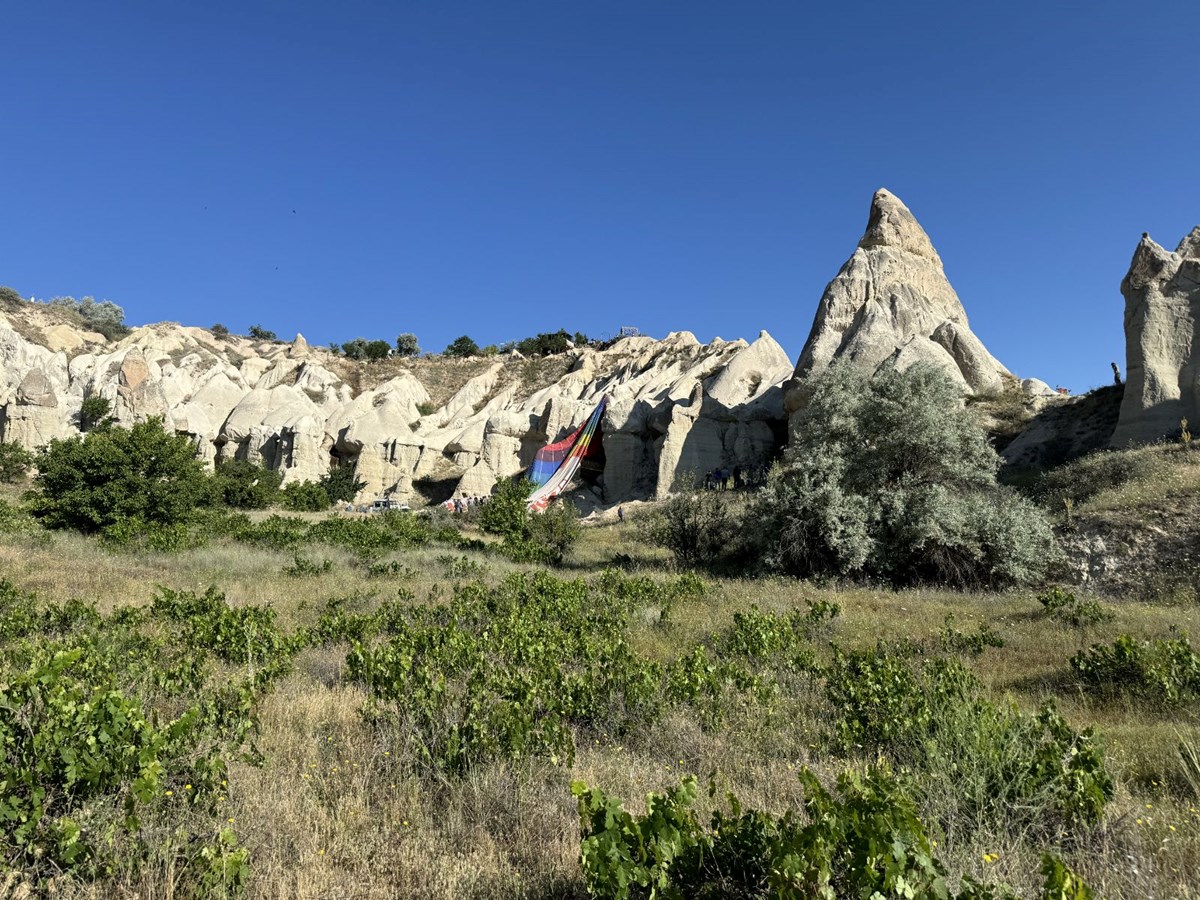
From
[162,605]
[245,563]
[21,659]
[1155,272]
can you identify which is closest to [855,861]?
[21,659]

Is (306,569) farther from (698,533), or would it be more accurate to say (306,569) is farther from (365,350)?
(365,350)

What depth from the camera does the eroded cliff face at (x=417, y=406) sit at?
32.8 m

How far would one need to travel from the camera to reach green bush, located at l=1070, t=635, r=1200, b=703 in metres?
5.07

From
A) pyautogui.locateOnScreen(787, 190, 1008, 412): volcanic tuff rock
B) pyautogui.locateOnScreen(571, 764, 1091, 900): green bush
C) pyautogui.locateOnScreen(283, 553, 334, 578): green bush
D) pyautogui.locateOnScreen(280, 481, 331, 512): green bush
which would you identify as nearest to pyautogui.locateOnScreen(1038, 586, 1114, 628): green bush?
pyautogui.locateOnScreen(571, 764, 1091, 900): green bush

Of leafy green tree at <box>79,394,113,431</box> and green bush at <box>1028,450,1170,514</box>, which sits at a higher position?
leafy green tree at <box>79,394,113,431</box>

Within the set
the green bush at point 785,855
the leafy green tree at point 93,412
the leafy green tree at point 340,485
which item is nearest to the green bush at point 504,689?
the green bush at point 785,855

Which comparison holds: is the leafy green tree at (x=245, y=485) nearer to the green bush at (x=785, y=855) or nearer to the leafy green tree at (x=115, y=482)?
the leafy green tree at (x=115, y=482)

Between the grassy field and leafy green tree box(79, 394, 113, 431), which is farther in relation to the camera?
leafy green tree box(79, 394, 113, 431)

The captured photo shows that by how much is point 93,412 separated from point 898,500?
1707 inches

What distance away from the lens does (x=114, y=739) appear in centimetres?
290

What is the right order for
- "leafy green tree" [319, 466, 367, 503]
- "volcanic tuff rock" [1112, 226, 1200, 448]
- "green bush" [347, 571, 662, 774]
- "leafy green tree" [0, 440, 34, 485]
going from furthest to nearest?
"leafy green tree" [319, 466, 367, 503]
"leafy green tree" [0, 440, 34, 485]
"volcanic tuff rock" [1112, 226, 1200, 448]
"green bush" [347, 571, 662, 774]

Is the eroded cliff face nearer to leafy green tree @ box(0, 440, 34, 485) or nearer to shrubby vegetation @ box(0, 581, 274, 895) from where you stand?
leafy green tree @ box(0, 440, 34, 485)

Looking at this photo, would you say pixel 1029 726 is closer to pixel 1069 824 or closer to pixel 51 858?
pixel 1069 824

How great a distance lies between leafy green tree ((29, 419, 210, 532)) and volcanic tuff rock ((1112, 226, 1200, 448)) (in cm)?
2629
